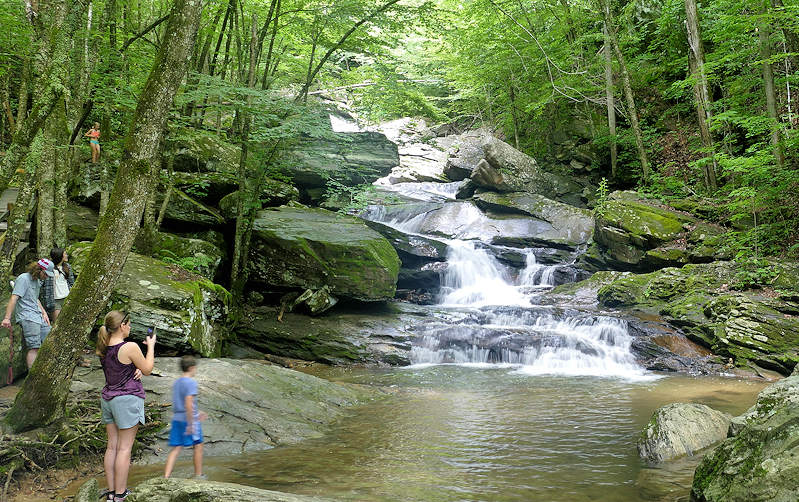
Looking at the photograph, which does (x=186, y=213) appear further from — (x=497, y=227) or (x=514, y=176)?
(x=514, y=176)

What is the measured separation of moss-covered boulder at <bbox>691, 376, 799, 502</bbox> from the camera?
141 inches

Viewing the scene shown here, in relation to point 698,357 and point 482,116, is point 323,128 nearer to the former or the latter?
point 698,357

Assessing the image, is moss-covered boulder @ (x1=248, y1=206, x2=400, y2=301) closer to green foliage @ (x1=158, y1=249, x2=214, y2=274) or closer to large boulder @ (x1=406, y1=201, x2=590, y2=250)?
green foliage @ (x1=158, y1=249, x2=214, y2=274)

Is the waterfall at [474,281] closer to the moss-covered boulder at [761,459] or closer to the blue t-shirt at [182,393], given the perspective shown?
the moss-covered boulder at [761,459]

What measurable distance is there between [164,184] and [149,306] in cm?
485

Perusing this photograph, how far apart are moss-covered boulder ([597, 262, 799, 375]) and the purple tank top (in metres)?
10.9

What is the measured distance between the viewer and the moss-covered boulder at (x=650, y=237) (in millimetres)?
14258

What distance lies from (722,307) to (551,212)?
9.23 m

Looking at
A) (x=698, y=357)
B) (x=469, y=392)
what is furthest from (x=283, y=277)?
(x=698, y=357)

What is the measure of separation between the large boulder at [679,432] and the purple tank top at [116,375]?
5.47m

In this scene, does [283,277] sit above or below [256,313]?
above

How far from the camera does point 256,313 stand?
1261 centimetres

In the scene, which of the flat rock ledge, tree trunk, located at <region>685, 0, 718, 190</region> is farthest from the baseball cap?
tree trunk, located at <region>685, 0, 718, 190</region>

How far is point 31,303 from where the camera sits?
6.28m
